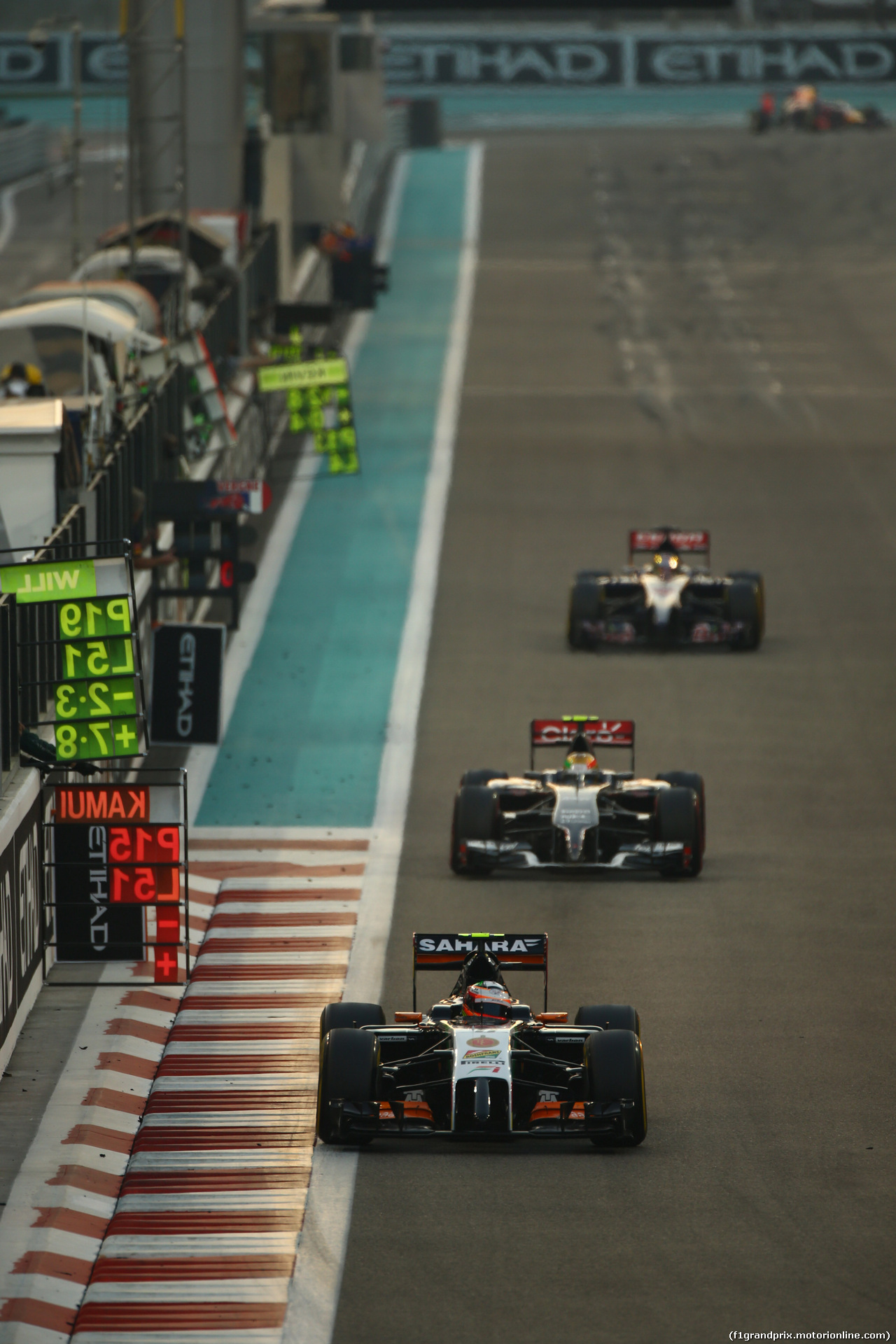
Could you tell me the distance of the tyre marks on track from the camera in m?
11.5

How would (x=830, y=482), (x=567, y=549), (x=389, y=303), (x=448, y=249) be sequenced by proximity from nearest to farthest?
(x=567, y=549)
(x=830, y=482)
(x=389, y=303)
(x=448, y=249)

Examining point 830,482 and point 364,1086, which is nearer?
point 364,1086

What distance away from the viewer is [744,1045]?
15.0 m

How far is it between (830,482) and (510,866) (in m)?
20.0

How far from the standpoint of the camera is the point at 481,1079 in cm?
1296

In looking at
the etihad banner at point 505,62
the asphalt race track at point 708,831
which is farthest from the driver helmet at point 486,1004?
the etihad banner at point 505,62

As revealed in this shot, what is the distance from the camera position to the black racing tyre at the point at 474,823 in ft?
61.4

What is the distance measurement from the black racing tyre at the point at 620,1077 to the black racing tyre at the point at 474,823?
223 inches

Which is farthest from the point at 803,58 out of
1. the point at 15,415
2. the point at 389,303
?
the point at 15,415

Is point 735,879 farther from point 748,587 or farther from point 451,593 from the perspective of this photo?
point 451,593

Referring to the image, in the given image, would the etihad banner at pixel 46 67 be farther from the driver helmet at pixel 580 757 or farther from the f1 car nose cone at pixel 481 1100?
the f1 car nose cone at pixel 481 1100

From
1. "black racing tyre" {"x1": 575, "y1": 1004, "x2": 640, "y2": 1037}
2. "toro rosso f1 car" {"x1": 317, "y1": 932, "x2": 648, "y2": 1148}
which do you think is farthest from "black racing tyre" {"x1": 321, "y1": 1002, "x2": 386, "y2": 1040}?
"black racing tyre" {"x1": 575, "y1": 1004, "x2": 640, "y2": 1037}

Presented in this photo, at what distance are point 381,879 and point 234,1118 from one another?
17.5 ft

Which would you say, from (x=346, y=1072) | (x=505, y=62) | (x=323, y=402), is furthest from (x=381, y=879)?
(x=505, y=62)
